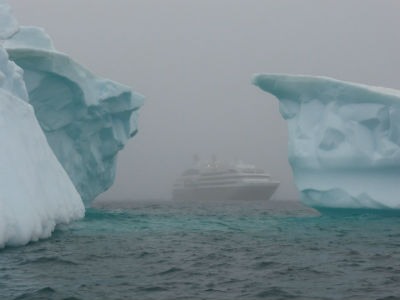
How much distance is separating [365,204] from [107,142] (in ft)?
32.1

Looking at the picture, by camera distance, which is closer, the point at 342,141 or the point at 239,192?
the point at 342,141

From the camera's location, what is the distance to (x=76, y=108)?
67.6 ft

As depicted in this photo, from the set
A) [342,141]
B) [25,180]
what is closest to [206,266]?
[25,180]

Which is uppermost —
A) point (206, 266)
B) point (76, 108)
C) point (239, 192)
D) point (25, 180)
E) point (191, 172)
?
point (76, 108)

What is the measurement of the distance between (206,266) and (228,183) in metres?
36.2

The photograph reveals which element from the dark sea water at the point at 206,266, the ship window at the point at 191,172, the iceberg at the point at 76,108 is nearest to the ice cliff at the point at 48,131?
the iceberg at the point at 76,108

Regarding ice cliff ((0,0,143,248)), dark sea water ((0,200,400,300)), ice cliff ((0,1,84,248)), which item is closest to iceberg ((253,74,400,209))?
dark sea water ((0,200,400,300))

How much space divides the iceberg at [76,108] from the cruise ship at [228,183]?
2073 centimetres

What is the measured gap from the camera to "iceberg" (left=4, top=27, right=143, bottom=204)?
62.0 feet

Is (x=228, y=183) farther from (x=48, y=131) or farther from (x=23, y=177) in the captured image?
(x=23, y=177)

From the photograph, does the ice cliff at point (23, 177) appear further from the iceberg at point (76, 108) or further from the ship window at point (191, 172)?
the ship window at point (191, 172)

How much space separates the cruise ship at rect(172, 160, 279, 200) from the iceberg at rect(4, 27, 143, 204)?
68.0 ft

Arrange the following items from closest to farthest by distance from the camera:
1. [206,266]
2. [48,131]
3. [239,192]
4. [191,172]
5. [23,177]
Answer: [206,266] → [23,177] → [48,131] → [239,192] → [191,172]

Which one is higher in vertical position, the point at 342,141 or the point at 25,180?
the point at 342,141
